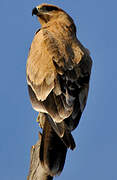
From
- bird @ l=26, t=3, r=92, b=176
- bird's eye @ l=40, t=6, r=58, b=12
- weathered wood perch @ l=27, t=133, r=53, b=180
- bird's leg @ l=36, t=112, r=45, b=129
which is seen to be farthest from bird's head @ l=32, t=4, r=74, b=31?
weathered wood perch @ l=27, t=133, r=53, b=180

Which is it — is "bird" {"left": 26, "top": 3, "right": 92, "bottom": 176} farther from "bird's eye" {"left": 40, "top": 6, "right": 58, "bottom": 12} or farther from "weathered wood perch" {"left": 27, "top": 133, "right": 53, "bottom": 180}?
"bird's eye" {"left": 40, "top": 6, "right": 58, "bottom": 12}

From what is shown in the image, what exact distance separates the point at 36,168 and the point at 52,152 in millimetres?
368

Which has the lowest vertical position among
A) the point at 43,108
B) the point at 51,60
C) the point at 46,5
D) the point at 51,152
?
the point at 51,152

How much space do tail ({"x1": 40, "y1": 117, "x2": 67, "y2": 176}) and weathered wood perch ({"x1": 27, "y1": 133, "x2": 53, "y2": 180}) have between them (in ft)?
0.49

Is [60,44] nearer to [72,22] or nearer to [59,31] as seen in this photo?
[59,31]

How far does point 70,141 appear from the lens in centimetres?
722

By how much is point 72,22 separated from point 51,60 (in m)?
1.45

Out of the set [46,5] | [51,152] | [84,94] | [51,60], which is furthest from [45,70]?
[46,5]

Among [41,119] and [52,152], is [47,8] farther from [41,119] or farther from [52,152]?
[52,152]

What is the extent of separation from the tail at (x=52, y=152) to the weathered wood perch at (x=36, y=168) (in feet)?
0.49

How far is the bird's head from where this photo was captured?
9.62 metres

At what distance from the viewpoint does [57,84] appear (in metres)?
7.85

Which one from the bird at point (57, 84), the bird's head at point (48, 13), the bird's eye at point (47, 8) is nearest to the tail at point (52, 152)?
the bird at point (57, 84)

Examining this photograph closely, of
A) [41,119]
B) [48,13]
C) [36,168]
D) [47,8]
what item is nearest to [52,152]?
[36,168]
